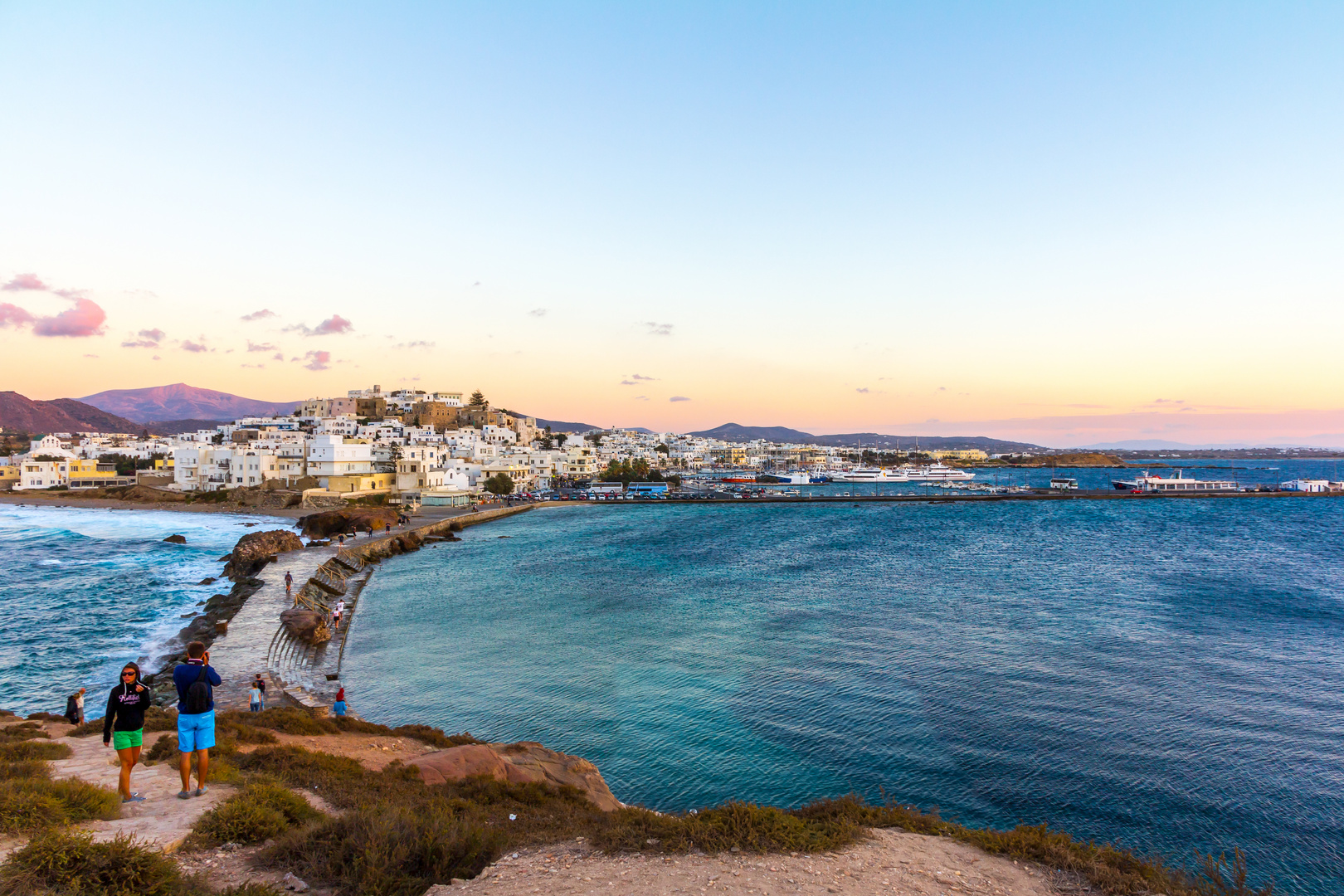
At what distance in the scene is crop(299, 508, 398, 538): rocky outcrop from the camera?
43031 mm

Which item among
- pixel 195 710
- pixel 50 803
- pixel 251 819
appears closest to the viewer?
pixel 50 803

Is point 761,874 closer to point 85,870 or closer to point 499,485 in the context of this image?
point 85,870

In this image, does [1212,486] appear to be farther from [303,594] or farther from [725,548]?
[303,594]

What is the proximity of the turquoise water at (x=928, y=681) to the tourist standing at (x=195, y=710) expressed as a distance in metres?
6.23

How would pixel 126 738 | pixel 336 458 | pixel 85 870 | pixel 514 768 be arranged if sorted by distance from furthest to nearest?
pixel 336 458 → pixel 514 768 → pixel 126 738 → pixel 85 870

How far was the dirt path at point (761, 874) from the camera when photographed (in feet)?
19.5

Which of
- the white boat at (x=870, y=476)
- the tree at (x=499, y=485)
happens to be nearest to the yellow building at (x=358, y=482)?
the tree at (x=499, y=485)

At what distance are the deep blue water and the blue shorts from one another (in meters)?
9.80

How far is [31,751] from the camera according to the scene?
28.6ft

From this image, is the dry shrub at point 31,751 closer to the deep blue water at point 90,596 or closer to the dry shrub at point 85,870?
the dry shrub at point 85,870

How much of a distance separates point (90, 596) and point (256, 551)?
674cm

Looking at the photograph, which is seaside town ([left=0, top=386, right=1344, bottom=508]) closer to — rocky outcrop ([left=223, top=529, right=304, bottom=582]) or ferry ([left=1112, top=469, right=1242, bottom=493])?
ferry ([left=1112, top=469, right=1242, bottom=493])

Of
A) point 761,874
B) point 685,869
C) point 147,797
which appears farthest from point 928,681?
point 147,797

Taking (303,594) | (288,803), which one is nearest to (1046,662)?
(288,803)
